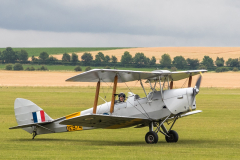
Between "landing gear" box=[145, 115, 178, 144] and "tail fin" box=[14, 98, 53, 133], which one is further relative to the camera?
"tail fin" box=[14, 98, 53, 133]

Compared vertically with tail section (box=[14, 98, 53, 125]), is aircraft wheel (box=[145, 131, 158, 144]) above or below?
below

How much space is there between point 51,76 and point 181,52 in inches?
2163

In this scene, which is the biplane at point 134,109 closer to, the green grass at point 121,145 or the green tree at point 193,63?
the green grass at point 121,145

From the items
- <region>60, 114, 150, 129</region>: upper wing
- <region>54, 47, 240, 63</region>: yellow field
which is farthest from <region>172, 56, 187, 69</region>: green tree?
<region>60, 114, 150, 129</region>: upper wing

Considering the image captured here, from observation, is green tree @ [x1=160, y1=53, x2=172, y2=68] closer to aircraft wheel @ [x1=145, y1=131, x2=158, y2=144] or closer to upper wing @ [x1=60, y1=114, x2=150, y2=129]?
upper wing @ [x1=60, y1=114, x2=150, y2=129]

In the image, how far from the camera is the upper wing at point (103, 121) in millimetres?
13756

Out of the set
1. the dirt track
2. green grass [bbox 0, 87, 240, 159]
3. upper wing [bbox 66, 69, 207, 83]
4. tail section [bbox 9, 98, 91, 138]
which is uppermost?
upper wing [bbox 66, 69, 207, 83]

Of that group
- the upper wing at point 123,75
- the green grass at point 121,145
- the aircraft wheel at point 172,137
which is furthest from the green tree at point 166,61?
the aircraft wheel at point 172,137

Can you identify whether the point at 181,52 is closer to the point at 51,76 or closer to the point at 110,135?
the point at 51,76

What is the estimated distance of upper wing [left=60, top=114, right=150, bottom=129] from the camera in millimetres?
13756

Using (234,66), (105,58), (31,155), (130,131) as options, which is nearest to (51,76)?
(105,58)

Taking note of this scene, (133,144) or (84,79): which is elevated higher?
(84,79)

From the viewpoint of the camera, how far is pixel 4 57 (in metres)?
130

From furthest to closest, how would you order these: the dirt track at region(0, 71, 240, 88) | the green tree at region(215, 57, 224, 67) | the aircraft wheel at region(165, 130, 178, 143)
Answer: the green tree at region(215, 57, 224, 67)
the dirt track at region(0, 71, 240, 88)
the aircraft wheel at region(165, 130, 178, 143)
